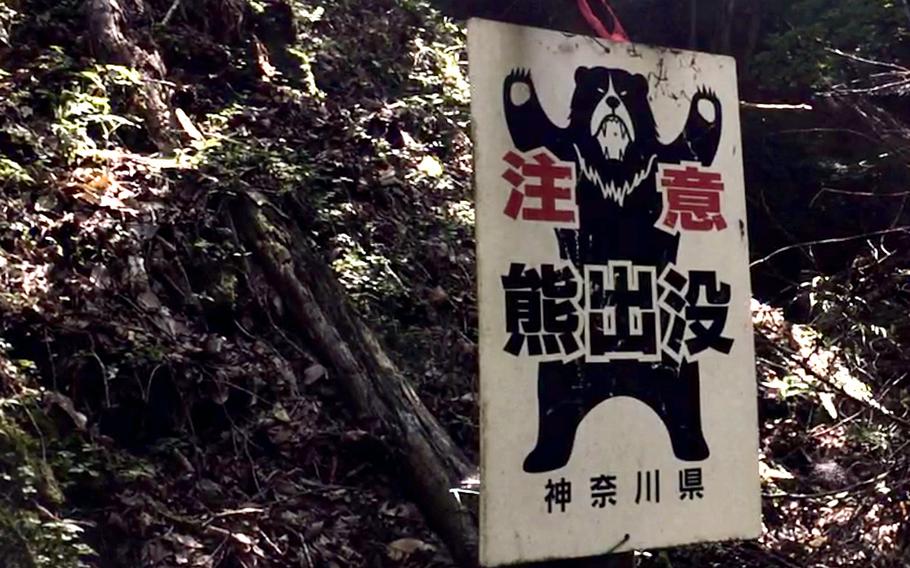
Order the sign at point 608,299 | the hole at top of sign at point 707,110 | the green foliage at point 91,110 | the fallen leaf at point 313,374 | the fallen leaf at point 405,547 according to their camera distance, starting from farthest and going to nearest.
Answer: the green foliage at point 91,110 → the fallen leaf at point 313,374 → the fallen leaf at point 405,547 → the hole at top of sign at point 707,110 → the sign at point 608,299

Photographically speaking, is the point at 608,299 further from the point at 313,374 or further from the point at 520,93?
the point at 313,374

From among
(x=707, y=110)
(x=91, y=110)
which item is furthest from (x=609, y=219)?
(x=91, y=110)

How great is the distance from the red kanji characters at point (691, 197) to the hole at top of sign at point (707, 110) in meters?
0.16

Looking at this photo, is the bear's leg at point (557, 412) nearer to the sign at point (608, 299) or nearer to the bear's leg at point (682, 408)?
the sign at point (608, 299)

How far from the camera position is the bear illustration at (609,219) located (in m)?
2.79

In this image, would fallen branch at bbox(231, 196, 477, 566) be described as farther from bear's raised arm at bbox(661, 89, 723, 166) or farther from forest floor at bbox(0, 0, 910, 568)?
bear's raised arm at bbox(661, 89, 723, 166)

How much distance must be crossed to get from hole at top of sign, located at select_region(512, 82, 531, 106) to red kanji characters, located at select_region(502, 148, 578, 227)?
5.5 inches

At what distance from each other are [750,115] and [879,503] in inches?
202

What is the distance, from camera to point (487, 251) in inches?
107

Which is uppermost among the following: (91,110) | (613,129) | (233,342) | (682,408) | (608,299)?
(91,110)

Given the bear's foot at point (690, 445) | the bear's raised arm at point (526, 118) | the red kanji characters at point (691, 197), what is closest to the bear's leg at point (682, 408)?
the bear's foot at point (690, 445)

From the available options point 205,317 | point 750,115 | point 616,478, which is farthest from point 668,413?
point 750,115

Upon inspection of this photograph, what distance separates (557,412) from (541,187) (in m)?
0.61

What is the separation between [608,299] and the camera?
2896 millimetres
